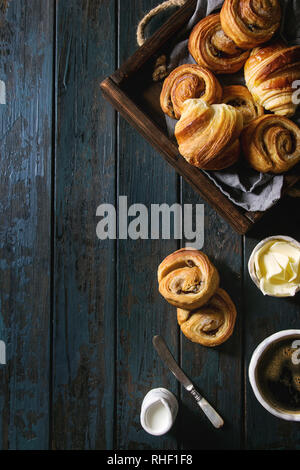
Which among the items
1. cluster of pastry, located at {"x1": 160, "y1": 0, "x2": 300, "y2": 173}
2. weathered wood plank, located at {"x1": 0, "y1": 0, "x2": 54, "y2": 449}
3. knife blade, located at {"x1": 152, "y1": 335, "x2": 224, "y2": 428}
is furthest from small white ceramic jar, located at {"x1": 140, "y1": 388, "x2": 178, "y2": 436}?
cluster of pastry, located at {"x1": 160, "y1": 0, "x2": 300, "y2": 173}

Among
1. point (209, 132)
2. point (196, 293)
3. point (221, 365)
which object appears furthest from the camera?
point (221, 365)

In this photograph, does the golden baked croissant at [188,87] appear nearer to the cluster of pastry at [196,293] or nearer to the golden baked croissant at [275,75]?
the golden baked croissant at [275,75]

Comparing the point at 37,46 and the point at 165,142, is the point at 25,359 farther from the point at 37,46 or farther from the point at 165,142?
the point at 37,46

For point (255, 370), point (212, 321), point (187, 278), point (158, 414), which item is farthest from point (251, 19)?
point (158, 414)

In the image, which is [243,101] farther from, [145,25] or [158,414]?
[158,414]

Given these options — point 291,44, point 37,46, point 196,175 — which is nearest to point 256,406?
point 196,175

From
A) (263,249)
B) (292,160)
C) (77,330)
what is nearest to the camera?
(292,160)
